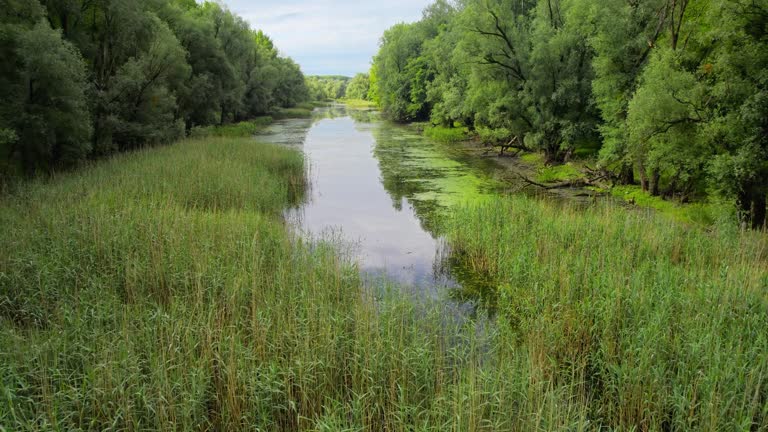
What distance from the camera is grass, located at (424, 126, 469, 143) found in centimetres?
4078

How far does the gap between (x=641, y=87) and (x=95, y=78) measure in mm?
23227

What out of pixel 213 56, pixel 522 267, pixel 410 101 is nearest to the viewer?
pixel 522 267

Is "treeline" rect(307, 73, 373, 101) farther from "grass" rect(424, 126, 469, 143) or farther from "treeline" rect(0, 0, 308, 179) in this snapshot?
"treeline" rect(0, 0, 308, 179)

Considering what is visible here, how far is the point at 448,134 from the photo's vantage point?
41.4 meters

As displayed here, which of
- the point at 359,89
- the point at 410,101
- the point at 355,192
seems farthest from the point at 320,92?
the point at 355,192

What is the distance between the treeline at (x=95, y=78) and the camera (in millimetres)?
15422

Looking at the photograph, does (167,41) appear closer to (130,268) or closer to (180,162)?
(180,162)

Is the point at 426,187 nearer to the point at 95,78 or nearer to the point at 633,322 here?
the point at 633,322

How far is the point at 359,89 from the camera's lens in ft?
495

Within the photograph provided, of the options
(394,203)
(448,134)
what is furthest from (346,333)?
(448,134)

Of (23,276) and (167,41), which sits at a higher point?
(167,41)

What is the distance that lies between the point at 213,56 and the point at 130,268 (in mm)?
33388

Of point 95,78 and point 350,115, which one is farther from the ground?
point 350,115

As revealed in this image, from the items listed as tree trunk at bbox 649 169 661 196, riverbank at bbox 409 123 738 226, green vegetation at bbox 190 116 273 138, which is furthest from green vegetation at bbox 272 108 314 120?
tree trunk at bbox 649 169 661 196
